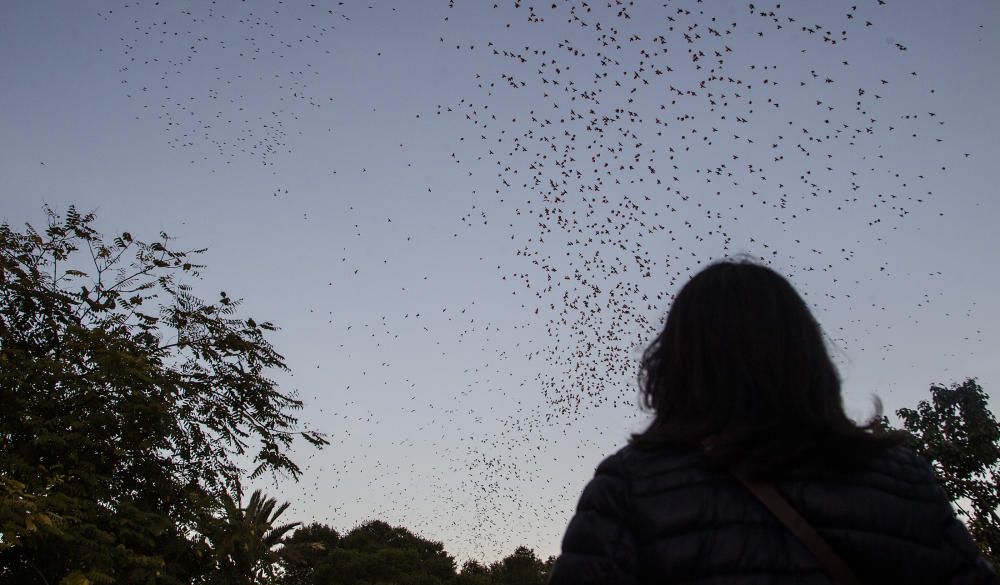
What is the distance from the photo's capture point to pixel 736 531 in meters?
1.53

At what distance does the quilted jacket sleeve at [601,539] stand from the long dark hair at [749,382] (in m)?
0.15

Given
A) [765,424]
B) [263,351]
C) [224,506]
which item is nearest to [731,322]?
[765,424]

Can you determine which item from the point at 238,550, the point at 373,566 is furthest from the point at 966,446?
the point at 373,566

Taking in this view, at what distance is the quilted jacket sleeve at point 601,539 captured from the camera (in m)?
1.53

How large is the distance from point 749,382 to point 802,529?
35 cm

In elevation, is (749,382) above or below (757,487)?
above

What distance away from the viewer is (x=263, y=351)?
1135cm

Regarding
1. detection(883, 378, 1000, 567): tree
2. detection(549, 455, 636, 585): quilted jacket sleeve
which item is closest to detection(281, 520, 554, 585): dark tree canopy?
detection(883, 378, 1000, 567): tree

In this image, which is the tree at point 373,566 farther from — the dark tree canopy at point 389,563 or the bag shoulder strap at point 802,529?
the bag shoulder strap at point 802,529

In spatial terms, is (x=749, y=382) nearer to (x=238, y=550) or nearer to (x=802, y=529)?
(x=802, y=529)

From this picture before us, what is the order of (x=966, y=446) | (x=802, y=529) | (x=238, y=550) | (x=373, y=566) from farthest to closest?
(x=373, y=566) → (x=966, y=446) → (x=238, y=550) → (x=802, y=529)

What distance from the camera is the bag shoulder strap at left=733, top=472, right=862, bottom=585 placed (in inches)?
58.5

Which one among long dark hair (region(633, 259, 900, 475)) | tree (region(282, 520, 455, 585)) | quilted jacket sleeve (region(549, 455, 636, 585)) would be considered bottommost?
quilted jacket sleeve (region(549, 455, 636, 585))

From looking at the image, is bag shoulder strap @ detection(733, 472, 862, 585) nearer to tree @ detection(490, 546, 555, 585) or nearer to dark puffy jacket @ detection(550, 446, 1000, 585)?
dark puffy jacket @ detection(550, 446, 1000, 585)
